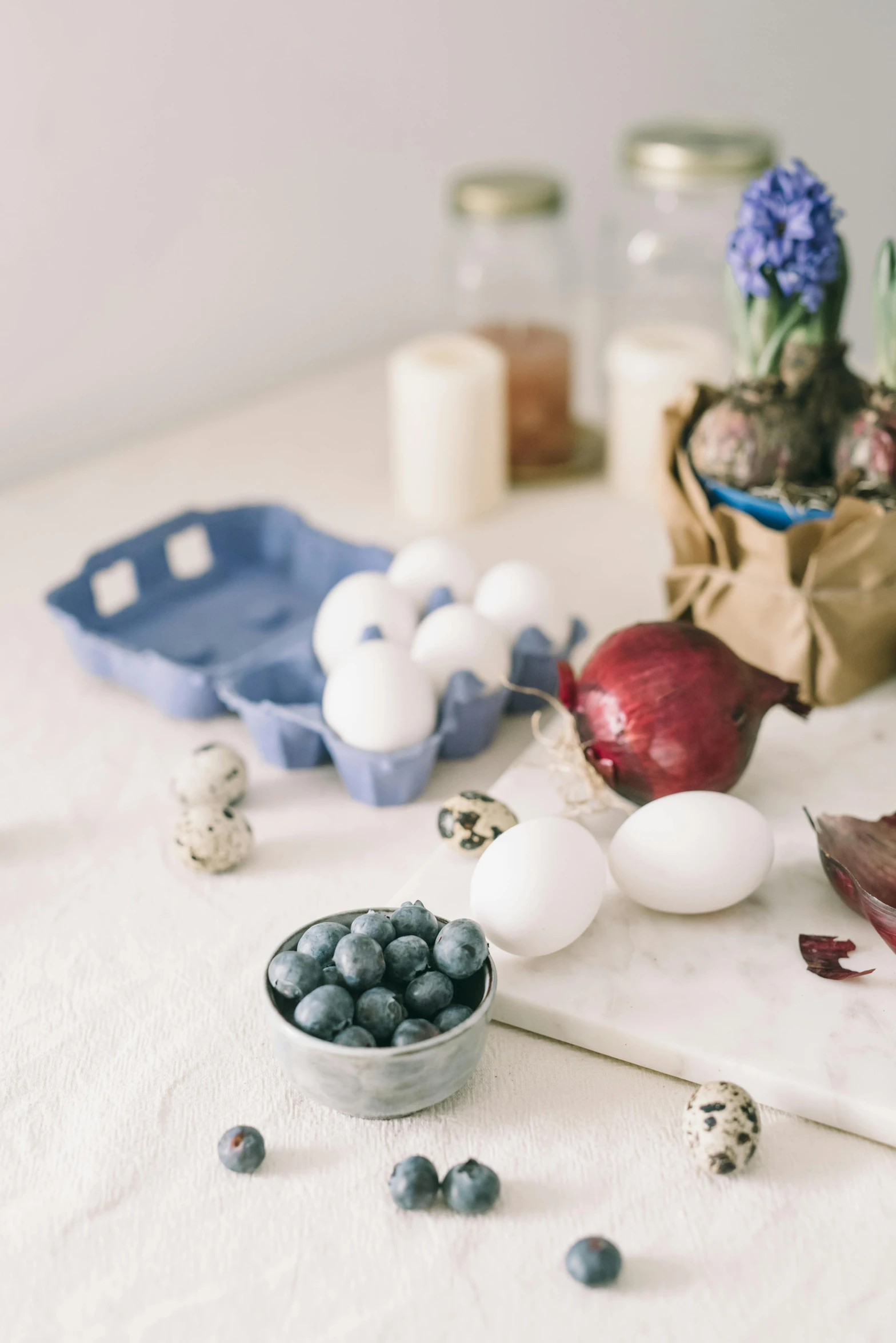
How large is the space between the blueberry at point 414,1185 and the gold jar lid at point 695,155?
1074mm

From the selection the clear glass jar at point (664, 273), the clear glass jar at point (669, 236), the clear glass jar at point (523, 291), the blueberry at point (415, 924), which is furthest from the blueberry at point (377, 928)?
the clear glass jar at point (669, 236)

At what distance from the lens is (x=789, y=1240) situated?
58cm

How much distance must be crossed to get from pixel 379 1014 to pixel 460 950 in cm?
5

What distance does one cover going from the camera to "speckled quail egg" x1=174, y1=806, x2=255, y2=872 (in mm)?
830

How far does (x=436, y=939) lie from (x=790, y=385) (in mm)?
581

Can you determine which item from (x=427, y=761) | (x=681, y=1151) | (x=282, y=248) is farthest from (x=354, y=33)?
(x=681, y=1151)

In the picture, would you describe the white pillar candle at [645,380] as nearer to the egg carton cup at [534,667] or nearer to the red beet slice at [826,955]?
the egg carton cup at [534,667]

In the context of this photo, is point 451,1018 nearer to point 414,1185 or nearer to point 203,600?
point 414,1185

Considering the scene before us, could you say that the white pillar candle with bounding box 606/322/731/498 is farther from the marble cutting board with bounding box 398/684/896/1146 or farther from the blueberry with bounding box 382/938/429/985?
the blueberry with bounding box 382/938/429/985

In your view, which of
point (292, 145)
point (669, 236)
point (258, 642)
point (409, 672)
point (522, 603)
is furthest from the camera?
point (292, 145)

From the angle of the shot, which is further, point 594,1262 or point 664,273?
point 664,273

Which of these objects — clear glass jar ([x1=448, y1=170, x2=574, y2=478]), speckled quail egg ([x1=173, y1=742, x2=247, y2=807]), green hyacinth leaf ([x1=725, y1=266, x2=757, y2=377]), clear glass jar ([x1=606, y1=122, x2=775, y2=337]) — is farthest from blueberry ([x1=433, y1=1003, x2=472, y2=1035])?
clear glass jar ([x1=606, y1=122, x2=775, y2=337])

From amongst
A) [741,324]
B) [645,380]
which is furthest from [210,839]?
[645,380]

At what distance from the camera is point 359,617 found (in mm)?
975
